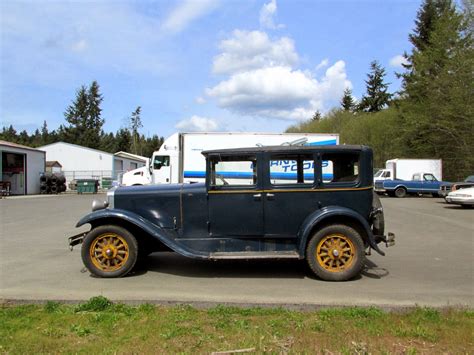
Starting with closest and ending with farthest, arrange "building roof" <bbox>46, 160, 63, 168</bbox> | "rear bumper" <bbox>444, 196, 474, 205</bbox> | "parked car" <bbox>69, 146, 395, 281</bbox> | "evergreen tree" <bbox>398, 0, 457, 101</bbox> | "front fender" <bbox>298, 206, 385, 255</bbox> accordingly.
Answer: "front fender" <bbox>298, 206, 385, 255</bbox> < "parked car" <bbox>69, 146, 395, 281</bbox> < "rear bumper" <bbox>444, 196, 474, 205</bbox> < "evergreen tree" <bbox>398, 0, 457, 101</bbox> < "building roof" <bbox>46, 160, 63, 168</bbox>

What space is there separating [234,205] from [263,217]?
19.2 inches

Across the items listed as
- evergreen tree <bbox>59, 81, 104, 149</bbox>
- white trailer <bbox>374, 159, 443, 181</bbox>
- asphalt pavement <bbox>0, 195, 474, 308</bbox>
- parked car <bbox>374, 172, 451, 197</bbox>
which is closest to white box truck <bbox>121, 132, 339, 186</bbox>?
parked car <bbox>374, 172, 451, 197</bbox>

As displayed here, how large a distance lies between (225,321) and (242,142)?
16771 millimetres

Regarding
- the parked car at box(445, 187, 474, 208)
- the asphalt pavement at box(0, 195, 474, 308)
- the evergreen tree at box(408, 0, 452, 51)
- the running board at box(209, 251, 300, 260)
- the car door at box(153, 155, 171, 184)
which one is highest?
the evergreen tree at box(408, 0, 452, 51)

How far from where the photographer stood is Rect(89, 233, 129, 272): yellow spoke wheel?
6488mm

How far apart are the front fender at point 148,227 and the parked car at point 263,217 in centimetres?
2

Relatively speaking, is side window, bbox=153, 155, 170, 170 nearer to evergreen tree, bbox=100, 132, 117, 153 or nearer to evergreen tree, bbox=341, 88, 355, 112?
evergreen tree, bbox=341, 88, 355, 112

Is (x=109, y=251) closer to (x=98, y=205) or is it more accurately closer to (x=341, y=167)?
(x=98, y=205)

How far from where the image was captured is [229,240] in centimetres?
648

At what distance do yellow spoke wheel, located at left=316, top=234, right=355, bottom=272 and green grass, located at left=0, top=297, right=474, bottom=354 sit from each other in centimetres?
166

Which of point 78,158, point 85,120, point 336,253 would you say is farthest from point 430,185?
point 85,120

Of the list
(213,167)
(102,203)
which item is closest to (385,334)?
(213,167)

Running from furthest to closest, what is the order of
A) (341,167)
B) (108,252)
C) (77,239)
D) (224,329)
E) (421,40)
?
(421,40)
(77,239)
(341,167)
(108,252)
(224,329)

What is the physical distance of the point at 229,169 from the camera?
22.5 feet
